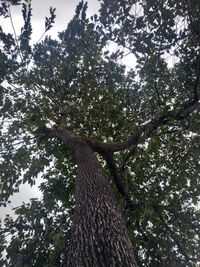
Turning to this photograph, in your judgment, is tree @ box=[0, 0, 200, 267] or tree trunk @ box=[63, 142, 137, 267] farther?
tree @ box=[0, 0, 200, 267]

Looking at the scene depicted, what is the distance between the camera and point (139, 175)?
8.00 metres

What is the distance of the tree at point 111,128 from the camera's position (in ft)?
18.6

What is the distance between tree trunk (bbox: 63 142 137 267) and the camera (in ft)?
8.70

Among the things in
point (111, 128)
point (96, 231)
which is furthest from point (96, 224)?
point (111, 128)

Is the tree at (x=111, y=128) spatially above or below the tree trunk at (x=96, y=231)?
above

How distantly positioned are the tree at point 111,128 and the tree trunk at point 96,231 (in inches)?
2.2

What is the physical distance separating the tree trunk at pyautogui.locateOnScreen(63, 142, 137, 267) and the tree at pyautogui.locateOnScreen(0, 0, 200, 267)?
0.18ft

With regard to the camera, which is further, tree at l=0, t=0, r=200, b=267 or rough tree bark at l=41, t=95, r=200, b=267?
tree at l=0, t=0, r=200, b=267

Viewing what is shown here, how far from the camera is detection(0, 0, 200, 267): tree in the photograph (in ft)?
18.6

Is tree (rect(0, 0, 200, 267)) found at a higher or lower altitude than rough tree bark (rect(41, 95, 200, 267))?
higher

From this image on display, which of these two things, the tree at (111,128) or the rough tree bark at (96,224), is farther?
the tree at (111,128)

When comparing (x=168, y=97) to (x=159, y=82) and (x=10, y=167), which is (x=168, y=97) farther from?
(x=10, y=167)

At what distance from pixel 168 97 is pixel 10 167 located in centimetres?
498

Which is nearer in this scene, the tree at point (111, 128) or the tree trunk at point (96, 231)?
the tree trunk at point (96, 231)
